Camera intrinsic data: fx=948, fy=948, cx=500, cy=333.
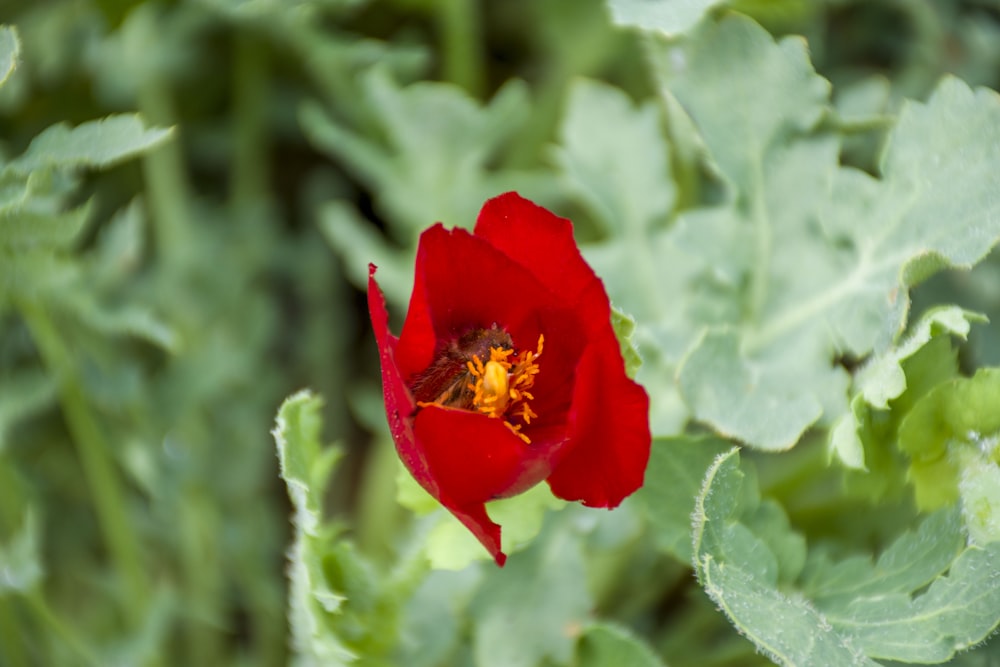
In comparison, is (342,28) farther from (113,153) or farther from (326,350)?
A: (113,153)

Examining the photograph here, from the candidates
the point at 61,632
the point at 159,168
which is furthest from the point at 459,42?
the point at 61,632

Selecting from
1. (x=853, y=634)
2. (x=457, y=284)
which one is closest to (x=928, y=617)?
(x=853, y=634)

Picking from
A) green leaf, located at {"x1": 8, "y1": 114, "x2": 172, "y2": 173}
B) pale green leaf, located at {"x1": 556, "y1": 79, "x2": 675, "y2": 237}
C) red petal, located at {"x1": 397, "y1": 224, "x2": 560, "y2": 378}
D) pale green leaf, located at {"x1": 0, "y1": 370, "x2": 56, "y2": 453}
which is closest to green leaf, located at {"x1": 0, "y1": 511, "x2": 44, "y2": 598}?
pale green leaf, located at {"x1": 0, "y1": 370, "x2": 56, "y2": 453}

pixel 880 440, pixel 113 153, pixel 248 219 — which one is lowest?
pixel 248 219

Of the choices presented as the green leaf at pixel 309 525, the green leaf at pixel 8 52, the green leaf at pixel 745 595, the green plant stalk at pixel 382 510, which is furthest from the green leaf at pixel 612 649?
the green leaf at pixel 8 52

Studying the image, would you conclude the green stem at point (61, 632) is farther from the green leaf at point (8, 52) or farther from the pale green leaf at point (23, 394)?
the green leaf at point (8, 52)

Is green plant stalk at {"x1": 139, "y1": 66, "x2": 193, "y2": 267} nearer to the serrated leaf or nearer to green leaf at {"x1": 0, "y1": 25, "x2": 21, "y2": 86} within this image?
green leaf at {"x1": 0, "y1": 25, "x2": 21, "y2": 86}
